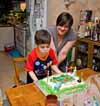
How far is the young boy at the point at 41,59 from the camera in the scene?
1739 mm

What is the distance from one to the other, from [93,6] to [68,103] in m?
2.58

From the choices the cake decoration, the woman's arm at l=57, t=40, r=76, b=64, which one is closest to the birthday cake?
the cake decoration

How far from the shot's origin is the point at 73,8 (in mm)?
3473

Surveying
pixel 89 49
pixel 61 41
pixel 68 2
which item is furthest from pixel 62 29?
pixel 68 2

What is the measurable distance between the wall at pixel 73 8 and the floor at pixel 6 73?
1084mm

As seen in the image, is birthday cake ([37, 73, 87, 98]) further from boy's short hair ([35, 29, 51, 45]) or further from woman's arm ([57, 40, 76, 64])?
woman's arm ([57, 40, 76, 64])

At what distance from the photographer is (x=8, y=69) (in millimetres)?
3977

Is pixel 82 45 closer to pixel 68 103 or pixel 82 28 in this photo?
pixel 82 28

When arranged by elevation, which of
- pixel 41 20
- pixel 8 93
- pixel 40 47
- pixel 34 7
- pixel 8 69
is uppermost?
→ pixel 34 7

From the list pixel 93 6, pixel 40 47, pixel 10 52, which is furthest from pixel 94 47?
pixel 10 52

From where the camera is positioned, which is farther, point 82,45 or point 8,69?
point 8,69

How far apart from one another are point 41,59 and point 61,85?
0.50 metres

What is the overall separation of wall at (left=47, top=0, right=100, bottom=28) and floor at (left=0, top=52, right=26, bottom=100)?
108cm

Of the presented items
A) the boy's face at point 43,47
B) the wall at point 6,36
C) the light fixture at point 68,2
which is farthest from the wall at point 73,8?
the wall at point 6,36
